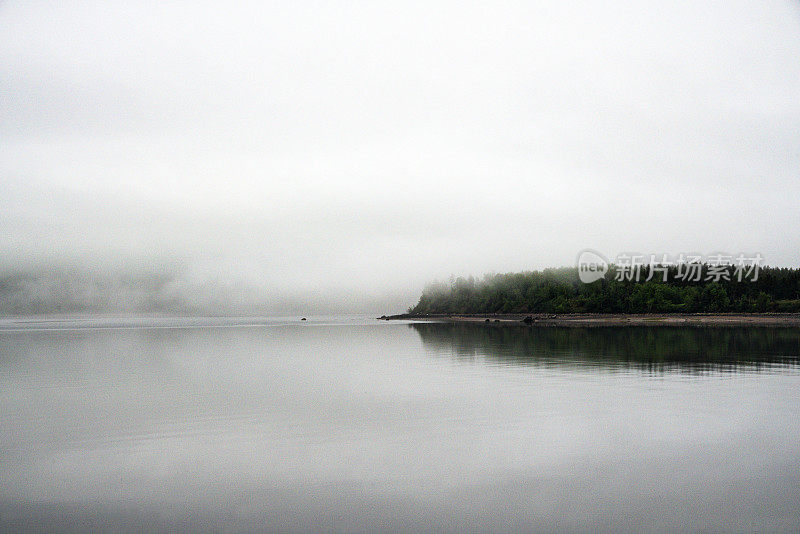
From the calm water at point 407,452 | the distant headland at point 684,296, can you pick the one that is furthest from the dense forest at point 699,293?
the calm water at point 407,452

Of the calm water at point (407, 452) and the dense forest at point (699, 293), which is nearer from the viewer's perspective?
the calm water at point (407, 452)

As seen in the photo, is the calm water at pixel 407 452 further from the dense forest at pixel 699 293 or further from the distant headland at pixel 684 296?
the dense forest at pixel 699 293

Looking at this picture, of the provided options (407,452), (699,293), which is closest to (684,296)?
(699,293)

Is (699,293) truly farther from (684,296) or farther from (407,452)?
(407,452)

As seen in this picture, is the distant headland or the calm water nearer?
the calm water

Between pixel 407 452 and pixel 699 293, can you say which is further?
pixel 699 293

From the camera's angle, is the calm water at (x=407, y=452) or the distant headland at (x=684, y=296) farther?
the distant headland at (x=684, y=296)

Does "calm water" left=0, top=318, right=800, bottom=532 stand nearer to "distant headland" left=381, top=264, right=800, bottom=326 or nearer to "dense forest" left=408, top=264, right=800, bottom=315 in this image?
"distant headland" left=381, top=264, right=800, bottom=326

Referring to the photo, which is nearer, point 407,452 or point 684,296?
point 407,452

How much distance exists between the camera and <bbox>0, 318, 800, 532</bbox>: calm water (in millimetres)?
11320

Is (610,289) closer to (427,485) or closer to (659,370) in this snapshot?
(659,370)

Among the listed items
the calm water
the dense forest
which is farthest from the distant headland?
the calm water

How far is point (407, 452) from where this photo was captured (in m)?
15.7

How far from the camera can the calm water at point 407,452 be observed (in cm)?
1132
